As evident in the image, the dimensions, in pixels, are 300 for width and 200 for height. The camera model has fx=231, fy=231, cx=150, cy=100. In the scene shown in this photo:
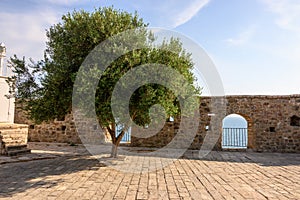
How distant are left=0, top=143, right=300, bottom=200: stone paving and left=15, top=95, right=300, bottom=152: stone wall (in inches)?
146

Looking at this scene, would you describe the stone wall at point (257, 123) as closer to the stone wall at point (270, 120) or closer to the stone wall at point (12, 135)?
the stone wall at point (270, 120)

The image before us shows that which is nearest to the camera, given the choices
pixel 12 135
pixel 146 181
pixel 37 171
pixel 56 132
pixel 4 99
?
pixel 146 181

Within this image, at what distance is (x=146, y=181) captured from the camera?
5.91m

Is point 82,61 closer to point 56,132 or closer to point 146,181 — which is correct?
point 146,181

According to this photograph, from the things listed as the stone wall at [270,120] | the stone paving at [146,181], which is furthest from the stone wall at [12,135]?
the stone wall at [270,120]

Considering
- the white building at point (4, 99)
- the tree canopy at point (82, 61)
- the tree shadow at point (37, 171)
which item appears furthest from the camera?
the white building at point (4, 99)

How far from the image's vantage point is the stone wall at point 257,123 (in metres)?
11.9

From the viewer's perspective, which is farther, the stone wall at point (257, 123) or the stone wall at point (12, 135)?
the stone wall at point (257, 123)

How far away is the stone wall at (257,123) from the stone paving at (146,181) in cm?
370

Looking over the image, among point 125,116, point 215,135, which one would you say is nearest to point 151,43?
point 125,116

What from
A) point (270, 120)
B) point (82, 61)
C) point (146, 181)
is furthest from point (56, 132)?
point (270, 120)

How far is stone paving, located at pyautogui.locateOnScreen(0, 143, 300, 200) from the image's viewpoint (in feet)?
16.0

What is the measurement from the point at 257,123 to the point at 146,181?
A: 838 cm

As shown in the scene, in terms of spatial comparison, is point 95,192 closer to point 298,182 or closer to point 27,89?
point 27,89
